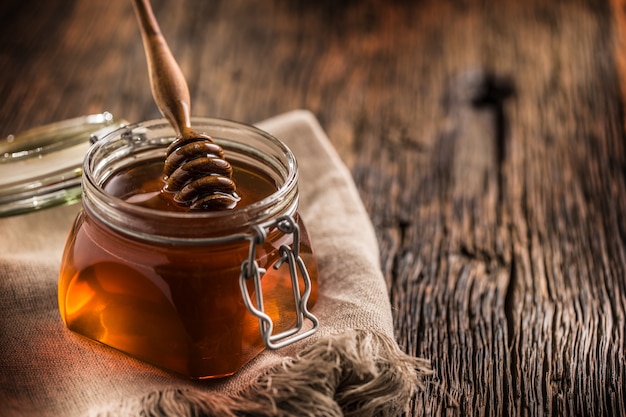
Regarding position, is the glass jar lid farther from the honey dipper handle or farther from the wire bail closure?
the wire bail closure

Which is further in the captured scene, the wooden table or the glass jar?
the wooden table

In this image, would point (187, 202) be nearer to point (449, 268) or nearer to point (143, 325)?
point (143, 325)

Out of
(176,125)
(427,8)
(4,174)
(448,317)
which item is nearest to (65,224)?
(4,174)

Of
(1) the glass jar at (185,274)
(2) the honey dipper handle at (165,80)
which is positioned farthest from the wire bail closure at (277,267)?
(2) the honey dipper handle at (165,80)

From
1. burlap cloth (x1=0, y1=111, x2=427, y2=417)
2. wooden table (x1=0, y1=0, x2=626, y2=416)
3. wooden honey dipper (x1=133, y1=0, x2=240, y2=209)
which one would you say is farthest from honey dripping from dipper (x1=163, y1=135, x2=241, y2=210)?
wooden table (x1=0, y1=0, x2=626, y2=416)

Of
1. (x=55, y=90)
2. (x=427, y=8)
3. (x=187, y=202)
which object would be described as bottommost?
(x=55, y=90)

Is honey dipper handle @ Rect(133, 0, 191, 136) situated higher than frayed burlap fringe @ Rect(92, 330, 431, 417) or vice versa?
honey dipper handle @ Rect(133, 0, 191, 136)

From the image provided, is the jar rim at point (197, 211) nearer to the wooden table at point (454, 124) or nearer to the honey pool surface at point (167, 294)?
the honey pool surface at point (167, 294)
